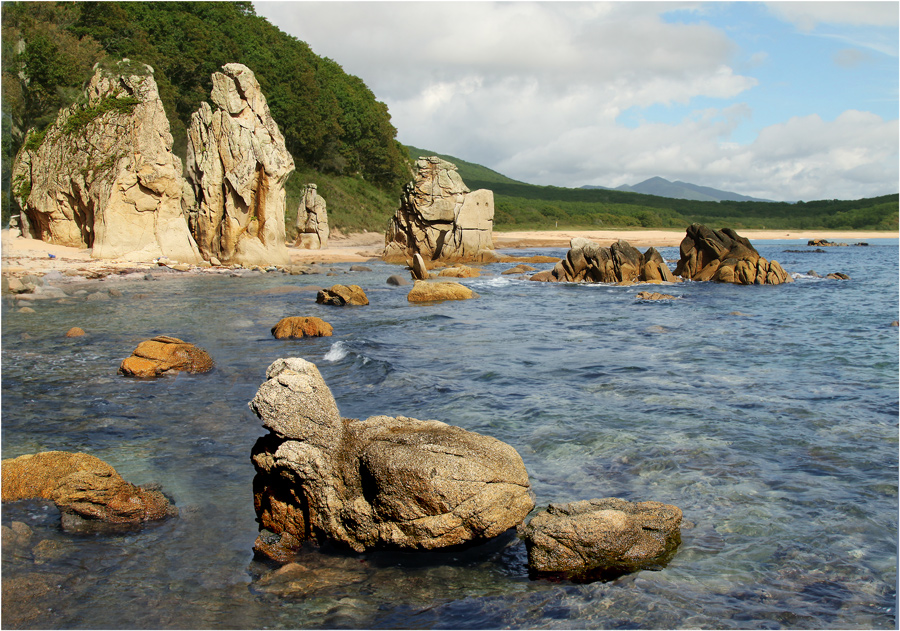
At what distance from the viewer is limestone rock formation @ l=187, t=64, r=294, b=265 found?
3136cm

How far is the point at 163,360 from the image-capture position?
11195 mm

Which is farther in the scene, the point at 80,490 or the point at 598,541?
the point at 80,490

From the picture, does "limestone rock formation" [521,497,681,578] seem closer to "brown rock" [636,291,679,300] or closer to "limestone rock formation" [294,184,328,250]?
"brown rock" [636,291,679,300]

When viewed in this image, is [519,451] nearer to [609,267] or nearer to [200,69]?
[609,267]

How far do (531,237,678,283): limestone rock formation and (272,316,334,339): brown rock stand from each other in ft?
53.3

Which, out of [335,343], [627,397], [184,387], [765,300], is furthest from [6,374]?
[765,300]

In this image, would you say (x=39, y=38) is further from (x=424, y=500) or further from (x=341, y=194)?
(x=424, y=500)

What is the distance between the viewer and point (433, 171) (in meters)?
40.9

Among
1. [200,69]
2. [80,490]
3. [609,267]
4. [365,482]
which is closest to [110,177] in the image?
[609,267]

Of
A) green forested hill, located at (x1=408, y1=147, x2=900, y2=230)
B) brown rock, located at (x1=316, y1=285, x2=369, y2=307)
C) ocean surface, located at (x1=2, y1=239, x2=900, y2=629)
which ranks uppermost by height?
green forested hill, located at (x1=408, y1=147, x2=900, y2=230)

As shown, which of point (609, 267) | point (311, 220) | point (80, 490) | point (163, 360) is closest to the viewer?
point (80, 490)

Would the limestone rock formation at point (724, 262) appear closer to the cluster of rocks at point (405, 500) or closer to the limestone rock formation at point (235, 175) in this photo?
the limestone rock formation at point (235, 175)

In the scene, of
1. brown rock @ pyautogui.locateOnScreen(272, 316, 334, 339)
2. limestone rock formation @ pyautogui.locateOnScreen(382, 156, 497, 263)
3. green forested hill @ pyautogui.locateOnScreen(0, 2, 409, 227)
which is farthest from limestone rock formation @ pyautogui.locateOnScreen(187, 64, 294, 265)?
brown rock @ pyautogui.locateOnScreen(272, 316, 334, 339)

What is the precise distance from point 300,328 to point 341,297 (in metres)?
6.13
